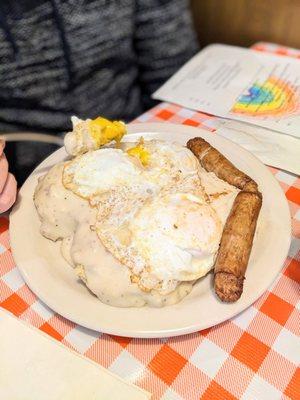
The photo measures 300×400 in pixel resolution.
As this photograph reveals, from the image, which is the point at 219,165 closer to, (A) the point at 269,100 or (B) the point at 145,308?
(B) the point at 145,308

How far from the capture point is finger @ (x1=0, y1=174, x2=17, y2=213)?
0.94m

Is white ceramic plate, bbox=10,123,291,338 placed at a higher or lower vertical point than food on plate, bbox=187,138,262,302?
lower

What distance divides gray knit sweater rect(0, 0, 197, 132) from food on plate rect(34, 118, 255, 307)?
0.49m

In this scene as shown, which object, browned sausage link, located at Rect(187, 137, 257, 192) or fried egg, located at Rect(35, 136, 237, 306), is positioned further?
browned sausage link, located at Rect(187, 137, 257, 192)

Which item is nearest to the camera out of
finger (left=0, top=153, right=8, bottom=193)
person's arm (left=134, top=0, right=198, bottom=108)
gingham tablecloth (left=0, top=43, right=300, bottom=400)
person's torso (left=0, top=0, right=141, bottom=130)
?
gingham tablecloth (left=0, top=43, right=300, bottom=400)

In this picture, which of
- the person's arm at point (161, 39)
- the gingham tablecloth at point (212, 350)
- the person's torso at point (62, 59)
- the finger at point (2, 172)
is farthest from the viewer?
the person's arm at point (161, 39)

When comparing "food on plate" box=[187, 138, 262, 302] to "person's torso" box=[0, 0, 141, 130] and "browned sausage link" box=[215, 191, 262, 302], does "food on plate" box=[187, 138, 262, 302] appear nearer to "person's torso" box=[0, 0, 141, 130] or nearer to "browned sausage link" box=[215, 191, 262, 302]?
"browned sausage link" box=[215, 191, 262, 302]

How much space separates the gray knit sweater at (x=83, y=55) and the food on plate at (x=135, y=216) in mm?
495

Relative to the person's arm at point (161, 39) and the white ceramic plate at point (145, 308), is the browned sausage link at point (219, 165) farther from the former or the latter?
the person's arm at point (161, 39)

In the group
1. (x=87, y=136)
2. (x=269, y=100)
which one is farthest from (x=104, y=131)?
(x=269, y=100)

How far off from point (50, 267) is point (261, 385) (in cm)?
50

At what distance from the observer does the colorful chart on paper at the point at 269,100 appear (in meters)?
1.38

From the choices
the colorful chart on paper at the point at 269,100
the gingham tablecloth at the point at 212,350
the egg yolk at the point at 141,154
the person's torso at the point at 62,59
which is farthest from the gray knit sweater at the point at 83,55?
the gingham tablecloth at the point at 212,350

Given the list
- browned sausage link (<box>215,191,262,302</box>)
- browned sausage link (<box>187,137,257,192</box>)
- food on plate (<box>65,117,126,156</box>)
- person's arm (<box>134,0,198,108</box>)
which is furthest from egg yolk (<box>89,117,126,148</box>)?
person's arm (<box>134,0,198,108</box>)
